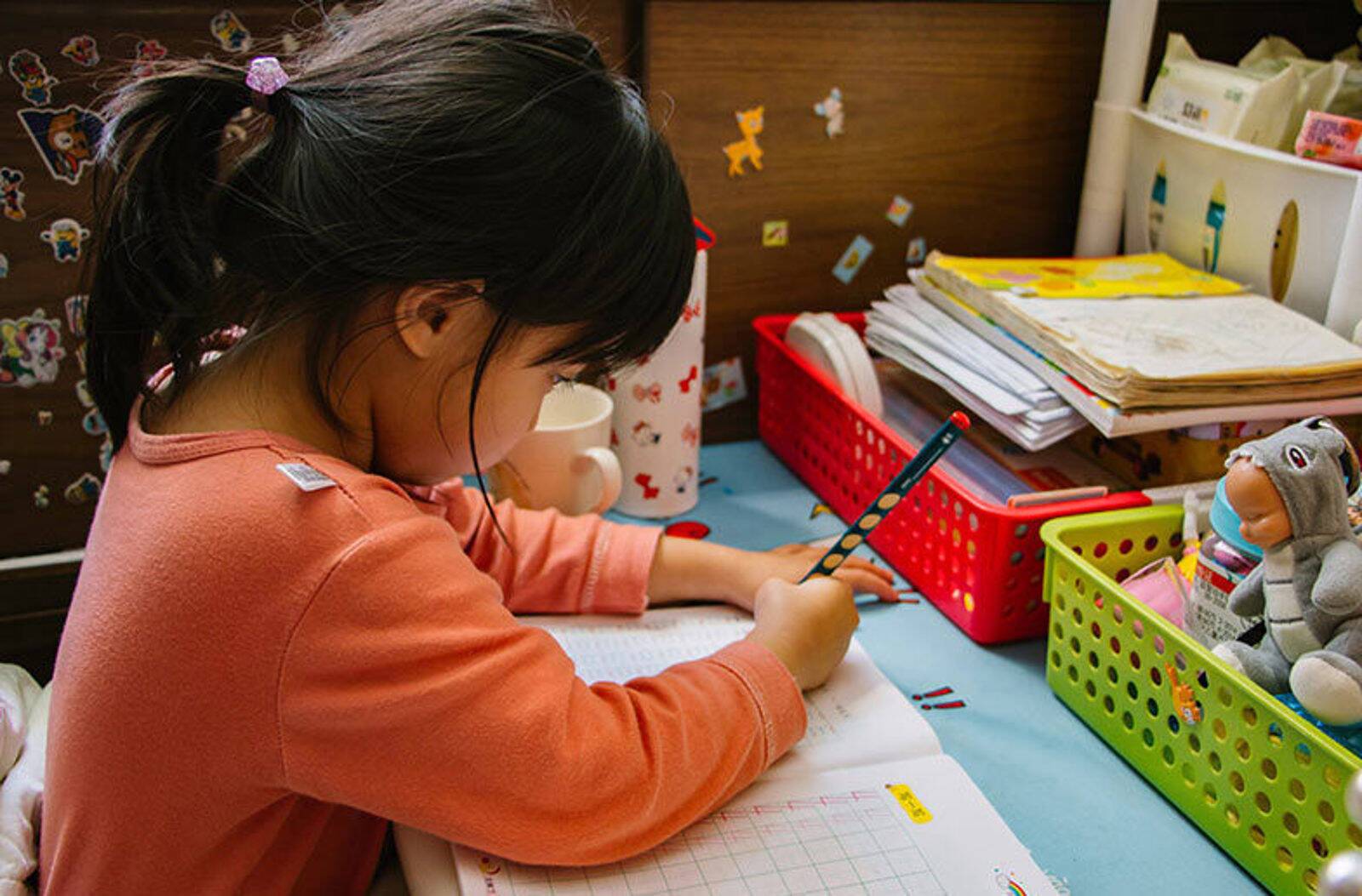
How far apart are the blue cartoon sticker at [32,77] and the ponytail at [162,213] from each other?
33 cm

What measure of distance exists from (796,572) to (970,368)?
24cm

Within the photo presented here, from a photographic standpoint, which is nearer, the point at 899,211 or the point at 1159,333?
the point at 1159,333

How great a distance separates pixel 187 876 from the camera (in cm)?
60

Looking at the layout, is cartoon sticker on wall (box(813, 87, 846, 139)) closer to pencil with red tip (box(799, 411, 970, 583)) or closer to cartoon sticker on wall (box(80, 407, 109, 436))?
pencil with red tip (box(799, 411, 970, 583))

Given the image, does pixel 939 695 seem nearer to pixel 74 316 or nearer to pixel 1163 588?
pixel 1163 588

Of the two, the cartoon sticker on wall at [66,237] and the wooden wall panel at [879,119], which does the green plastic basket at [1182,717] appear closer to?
the wooden wall panel at [879,119]

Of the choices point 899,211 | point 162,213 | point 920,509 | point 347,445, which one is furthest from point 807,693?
point 899,211

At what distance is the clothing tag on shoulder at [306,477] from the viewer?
57cm

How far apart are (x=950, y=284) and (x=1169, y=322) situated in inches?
7.4

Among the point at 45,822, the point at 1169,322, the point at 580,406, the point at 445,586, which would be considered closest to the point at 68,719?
the point at 45,822

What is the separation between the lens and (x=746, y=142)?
1.12 metres

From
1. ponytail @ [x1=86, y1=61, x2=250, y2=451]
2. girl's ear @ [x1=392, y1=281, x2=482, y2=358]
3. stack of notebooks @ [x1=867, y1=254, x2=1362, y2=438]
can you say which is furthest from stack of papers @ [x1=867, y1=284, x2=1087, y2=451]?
ponytail @ [x1=86, y1=61, x2=250, y2=451]

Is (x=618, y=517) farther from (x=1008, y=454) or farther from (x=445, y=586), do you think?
(x=445, y=586)

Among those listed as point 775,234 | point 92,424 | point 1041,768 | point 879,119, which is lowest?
point 1041,768
